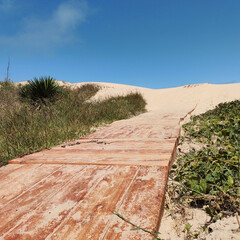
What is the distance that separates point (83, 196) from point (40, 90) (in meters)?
6.99

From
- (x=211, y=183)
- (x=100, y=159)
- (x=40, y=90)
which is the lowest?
(x=211, y=183)

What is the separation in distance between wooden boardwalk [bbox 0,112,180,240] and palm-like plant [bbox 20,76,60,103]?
6.09 m

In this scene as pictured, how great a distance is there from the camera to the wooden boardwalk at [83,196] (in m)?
0.75

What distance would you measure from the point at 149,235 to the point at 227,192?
26.4 inches

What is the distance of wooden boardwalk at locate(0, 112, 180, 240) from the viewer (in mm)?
754

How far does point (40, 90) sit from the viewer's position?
283 inches

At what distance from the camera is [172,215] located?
1044 mm

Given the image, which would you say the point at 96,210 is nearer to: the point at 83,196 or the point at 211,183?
the point at 83,196

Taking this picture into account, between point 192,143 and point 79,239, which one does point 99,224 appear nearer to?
point 79,239

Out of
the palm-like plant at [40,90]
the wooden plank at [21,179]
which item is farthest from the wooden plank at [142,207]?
the palm-like plant at [40,90]

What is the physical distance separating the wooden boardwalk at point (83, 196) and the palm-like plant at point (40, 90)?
6089 millimetres

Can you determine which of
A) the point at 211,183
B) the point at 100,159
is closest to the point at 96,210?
the point at 100,159

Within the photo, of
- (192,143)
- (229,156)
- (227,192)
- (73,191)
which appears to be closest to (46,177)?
(73,191)

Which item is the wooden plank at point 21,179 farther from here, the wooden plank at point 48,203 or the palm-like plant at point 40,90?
the palm-like plant at point 40,90
